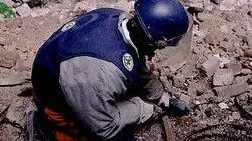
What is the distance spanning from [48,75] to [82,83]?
0.36 m

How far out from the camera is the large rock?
4785 millimetres

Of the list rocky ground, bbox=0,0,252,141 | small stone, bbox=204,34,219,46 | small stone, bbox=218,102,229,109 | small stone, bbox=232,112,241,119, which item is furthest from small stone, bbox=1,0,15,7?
small stone, bbox=232,112,241,119

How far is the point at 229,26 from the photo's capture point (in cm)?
524

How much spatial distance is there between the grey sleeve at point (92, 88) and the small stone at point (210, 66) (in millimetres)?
1804

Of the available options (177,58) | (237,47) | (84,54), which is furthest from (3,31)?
(237,47)

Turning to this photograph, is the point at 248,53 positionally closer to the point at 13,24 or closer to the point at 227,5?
the point at 227,5

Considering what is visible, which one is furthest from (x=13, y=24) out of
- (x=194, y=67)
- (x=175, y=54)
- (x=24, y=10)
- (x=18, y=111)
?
(x=194, y=67)

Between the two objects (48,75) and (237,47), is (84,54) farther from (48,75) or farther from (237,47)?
(237,47)

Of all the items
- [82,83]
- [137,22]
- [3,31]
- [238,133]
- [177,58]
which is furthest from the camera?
[3,31]

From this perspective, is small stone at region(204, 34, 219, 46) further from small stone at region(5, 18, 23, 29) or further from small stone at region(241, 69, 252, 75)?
small stone at region(5, 18, 23, 29)

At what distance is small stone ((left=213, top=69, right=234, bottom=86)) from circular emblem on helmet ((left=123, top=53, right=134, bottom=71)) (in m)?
1.79

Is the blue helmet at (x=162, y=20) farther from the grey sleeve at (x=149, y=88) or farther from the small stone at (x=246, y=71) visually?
the small stone at (x=246, y=71)

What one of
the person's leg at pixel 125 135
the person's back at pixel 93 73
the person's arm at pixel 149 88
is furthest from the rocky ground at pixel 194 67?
the person's back at pixel 93 73

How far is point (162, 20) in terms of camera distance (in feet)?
10.2
